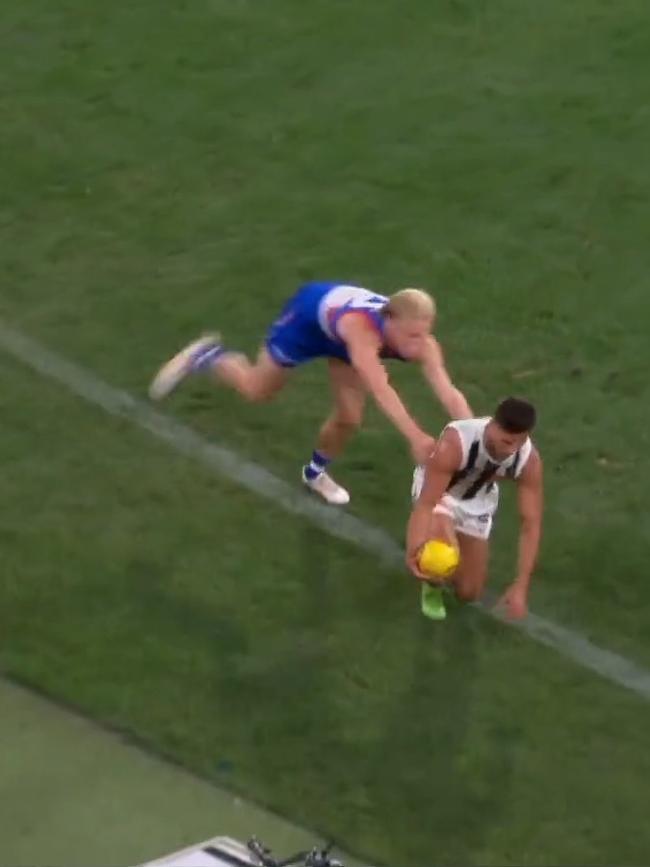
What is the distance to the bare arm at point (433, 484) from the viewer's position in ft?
20.0

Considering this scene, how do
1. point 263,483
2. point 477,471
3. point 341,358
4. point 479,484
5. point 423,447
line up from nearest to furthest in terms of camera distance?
point 423,447 < point 477,471 < point 479,484 < point 341,358 < point 263,483

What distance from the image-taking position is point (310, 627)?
6711mm

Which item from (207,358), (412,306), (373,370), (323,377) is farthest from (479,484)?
(323,377)

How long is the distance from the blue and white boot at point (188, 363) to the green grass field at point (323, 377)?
32 centimetres

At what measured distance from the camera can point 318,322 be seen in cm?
676

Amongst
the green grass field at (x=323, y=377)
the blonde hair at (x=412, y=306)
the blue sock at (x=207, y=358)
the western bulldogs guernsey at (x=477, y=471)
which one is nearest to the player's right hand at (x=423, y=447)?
the western bulldogs guernsey at (x=477, y=471)

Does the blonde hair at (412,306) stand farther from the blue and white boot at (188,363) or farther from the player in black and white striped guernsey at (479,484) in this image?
the blue and white boot at (188,363)

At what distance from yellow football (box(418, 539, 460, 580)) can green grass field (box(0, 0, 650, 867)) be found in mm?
494

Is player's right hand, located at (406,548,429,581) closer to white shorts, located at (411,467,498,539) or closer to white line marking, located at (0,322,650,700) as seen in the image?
white shorts, located at (411,467,498,539)

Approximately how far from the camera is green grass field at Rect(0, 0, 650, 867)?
6.19 meters

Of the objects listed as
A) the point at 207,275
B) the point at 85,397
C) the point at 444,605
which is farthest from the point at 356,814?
the point at 207,275

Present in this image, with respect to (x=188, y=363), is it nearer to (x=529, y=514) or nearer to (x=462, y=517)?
(x=462, y=517)

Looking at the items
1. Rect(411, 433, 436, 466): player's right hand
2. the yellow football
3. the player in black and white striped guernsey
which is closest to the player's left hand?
the player in black and white striped guernsey

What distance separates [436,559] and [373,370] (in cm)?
85
